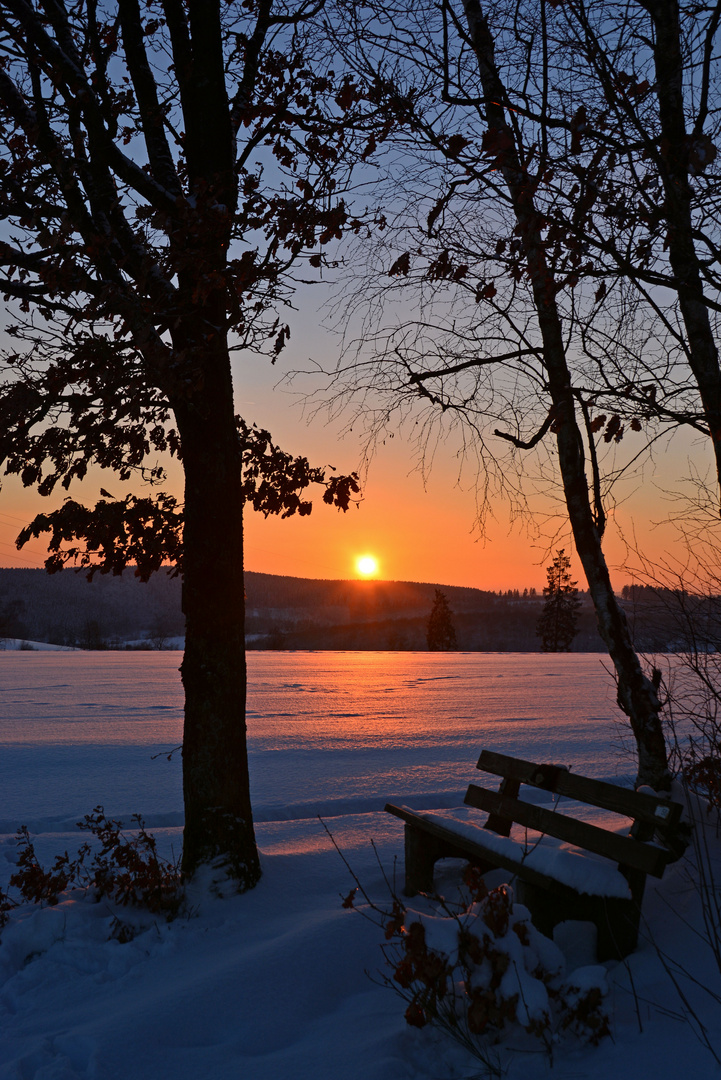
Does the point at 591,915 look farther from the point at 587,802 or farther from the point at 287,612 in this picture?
the point at 287,612

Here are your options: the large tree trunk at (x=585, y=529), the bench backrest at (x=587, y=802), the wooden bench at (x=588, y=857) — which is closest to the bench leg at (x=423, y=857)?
the wooden bench at (x=588, y=857)

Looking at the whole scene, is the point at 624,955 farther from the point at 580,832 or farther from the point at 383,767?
the point at 383,767

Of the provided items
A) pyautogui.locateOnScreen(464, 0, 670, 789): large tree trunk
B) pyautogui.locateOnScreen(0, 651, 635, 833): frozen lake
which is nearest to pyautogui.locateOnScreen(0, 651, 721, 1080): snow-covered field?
pyautogui.locateOnScreen(0, 651, 635, 833): frozen lake

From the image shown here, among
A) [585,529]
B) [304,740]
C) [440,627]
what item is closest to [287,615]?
[440,627]

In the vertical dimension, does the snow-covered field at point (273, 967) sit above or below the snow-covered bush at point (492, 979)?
below

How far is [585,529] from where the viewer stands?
5.64 meters

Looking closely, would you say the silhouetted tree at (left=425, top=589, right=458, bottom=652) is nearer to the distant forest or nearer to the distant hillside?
the distant forest

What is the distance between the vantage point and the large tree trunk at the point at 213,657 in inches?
185

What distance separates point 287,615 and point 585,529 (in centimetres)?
17661

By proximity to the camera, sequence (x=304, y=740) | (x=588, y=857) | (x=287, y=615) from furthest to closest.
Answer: (x=287, y=615) < (x=304, y=740) < (x=588, y=857)

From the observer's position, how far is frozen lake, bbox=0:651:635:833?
7.57m

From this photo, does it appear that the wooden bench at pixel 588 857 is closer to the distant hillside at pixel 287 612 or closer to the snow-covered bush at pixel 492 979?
the snow-covered bush at pixel 492 979

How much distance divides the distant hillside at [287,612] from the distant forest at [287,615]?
0.71 ft

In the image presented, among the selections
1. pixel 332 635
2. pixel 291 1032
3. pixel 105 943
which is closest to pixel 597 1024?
pixel 291 1032
